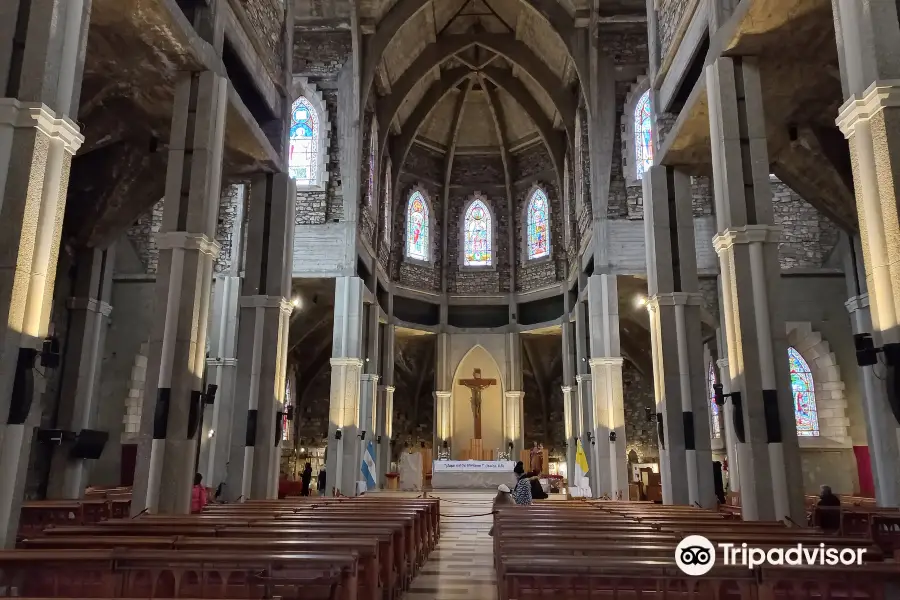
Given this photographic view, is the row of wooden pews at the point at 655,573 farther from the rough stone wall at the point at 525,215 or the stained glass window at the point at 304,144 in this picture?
the rough stone wall at the point at 525,215

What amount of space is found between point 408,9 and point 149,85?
1262 centimetres

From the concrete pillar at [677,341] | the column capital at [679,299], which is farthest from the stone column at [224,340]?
the column capital at [679,299]

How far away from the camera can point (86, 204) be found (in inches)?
673

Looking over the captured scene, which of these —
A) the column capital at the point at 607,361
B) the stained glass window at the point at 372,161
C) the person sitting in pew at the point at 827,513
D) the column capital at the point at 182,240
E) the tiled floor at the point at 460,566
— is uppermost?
the stained glass window at the point at 372,161

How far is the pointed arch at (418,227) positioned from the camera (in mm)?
29359

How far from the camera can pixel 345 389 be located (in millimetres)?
20438

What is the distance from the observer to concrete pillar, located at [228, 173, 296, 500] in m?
13.7

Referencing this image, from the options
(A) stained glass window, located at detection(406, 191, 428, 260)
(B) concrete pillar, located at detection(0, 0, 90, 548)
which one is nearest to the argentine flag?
(A) stained glass window, located at detection(406, 191, 428, 260)

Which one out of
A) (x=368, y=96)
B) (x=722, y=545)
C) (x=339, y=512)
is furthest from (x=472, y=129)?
(x=722, y=545)

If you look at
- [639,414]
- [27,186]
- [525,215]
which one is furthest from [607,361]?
[27,186]

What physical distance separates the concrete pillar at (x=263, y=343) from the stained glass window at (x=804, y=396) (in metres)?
14.3

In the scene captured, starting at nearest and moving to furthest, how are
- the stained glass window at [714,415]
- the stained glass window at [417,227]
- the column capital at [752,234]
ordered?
the column capital at [752,234] < the stained glass window at [714,415] < the stained glass window at [417,227]

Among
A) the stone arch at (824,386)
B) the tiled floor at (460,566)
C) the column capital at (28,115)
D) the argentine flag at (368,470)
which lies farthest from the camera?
the argentine flag at (368,470)

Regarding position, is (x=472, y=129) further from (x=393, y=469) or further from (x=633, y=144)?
(x=393, y=469)
